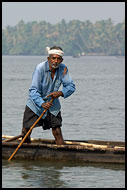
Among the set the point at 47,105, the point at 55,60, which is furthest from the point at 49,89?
the point at 55,60

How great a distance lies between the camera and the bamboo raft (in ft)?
37.8

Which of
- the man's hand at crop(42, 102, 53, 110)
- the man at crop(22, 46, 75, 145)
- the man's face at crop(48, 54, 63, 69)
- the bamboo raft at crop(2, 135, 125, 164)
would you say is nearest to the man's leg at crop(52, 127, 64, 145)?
the man at crop(22, 46, 75, 145)

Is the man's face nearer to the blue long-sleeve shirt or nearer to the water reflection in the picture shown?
the blue long-sleeve shirt

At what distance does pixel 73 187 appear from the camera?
10.0 m

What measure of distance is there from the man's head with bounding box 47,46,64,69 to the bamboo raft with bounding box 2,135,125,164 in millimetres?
1390

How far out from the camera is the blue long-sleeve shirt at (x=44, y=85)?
36.9 ft

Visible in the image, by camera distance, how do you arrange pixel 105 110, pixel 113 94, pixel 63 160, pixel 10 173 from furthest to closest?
pixel 113 94 → pixel 105 110 → pixel 63 160 → pixel 10 173

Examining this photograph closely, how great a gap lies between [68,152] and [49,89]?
112 centimetres

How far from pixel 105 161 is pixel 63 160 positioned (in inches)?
27.8

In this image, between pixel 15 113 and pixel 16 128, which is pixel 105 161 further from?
pixel 15 113

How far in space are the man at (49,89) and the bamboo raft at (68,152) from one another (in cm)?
23

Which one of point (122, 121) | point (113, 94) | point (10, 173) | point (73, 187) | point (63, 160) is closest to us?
point (73, 187)

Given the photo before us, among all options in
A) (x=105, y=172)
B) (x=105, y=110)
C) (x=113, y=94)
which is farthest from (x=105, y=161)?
(x=113, y=94)

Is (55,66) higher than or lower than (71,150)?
higher
